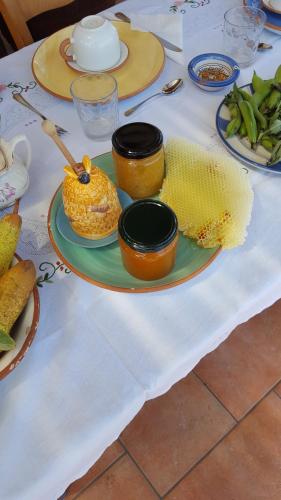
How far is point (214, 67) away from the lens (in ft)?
2.41

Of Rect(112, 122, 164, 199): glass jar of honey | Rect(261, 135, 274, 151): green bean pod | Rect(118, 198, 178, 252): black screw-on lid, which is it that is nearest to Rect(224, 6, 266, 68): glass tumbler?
Rect(261, 135, 274, 151): green bean pod

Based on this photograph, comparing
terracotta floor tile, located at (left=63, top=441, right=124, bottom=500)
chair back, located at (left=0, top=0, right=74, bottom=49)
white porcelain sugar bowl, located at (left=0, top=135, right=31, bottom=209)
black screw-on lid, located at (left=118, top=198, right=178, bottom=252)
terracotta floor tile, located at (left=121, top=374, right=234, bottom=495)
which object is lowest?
terracotta floor tile, located at (left=121, top=374, right=234, bottom=495)

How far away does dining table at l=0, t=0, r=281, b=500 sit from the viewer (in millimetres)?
416

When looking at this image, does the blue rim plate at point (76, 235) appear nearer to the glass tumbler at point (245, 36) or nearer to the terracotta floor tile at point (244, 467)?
the glass tumbler at point (245, 36)

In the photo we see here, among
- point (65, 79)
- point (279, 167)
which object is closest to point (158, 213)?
point (279, 167)

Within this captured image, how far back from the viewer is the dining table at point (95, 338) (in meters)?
0.42

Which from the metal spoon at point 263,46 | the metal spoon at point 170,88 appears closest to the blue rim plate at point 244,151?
the metal spoon at point 170,88

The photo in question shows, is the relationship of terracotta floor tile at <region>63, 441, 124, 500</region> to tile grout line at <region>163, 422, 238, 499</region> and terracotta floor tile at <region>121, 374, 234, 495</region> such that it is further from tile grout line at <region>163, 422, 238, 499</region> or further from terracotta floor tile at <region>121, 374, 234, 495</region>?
tile grout line at <region>163, 422, 238, 499</region>

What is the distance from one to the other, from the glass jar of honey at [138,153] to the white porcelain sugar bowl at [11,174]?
5.6 inches

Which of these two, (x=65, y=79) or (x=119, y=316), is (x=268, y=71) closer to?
(x=65, y=79)

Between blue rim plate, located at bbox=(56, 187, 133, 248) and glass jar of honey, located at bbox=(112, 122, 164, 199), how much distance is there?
2cm

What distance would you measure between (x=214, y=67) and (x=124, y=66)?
6.7 inches

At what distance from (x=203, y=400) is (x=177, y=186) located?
60cm

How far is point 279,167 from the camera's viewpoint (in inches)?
23.0
